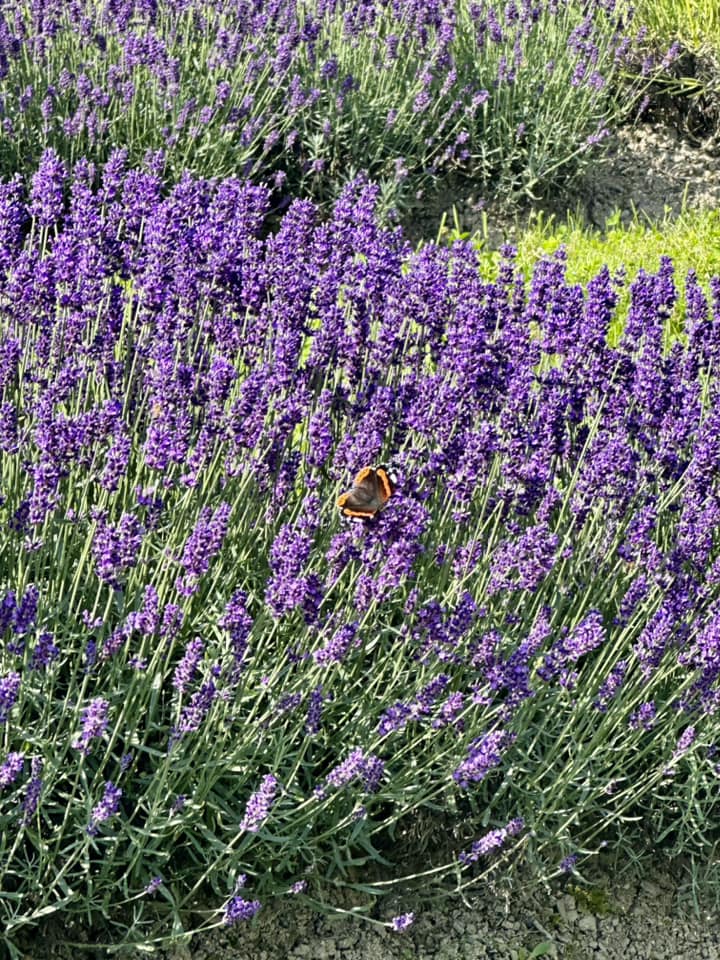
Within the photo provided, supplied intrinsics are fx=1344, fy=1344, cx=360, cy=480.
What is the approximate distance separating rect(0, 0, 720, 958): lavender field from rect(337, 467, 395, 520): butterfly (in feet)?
0.03

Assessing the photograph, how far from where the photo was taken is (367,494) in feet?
8.61

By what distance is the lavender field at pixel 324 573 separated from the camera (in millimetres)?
2701

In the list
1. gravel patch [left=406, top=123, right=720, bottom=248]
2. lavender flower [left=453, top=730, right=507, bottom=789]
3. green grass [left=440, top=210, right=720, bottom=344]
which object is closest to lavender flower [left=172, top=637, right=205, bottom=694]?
lavender flower [left=453, top=730, right=507, bottom=789]

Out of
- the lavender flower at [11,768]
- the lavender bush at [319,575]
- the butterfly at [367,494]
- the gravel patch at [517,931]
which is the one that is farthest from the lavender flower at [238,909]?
the butterfly at [367,494]

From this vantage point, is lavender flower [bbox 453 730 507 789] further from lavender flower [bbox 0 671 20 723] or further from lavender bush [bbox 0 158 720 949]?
lavender flower [bbox 0 671 20 723]

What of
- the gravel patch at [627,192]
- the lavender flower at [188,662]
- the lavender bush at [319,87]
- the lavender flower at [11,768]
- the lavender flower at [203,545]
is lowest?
the gravel patch at [627,192]

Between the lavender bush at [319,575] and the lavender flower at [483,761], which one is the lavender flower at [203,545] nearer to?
the lavender bush at [319,575]

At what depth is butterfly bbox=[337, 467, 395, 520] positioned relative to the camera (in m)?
2.59

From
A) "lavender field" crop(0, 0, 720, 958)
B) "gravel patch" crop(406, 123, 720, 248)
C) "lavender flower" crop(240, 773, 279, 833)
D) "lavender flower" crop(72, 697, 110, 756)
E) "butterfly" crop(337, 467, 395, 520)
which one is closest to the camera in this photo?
"lavender flower" crop(72, 697, 110, 756)

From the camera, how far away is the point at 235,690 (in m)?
2.82

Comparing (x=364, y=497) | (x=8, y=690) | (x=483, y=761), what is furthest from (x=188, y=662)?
(x=483, y=761)

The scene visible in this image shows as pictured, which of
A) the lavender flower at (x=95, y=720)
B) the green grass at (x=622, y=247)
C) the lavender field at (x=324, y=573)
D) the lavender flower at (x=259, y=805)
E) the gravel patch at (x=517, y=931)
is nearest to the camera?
the lavender flower at (x=95, y=720)

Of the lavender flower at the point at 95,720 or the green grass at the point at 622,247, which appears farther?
the green grass at the point at 622,247

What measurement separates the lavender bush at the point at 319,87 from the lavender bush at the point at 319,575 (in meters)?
2.61
